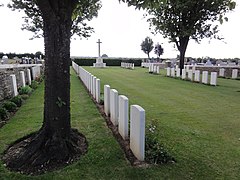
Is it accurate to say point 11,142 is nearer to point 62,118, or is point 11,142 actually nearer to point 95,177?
point 62,118

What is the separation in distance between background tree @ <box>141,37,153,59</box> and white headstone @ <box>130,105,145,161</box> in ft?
216

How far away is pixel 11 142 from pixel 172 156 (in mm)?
3291

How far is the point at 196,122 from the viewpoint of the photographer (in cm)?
630

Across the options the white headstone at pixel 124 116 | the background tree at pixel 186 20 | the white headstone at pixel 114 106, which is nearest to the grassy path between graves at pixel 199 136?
the white headstone at pixel 124 116

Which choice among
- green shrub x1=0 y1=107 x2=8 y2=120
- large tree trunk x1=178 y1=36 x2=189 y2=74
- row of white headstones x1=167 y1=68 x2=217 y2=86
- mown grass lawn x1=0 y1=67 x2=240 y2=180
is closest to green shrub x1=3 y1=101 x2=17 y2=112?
mown grass lawn x1=0 y1=67 x2=240 y2=180

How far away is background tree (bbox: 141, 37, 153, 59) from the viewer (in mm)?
67938

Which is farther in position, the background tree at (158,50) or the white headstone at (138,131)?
the background tree at (158,50)

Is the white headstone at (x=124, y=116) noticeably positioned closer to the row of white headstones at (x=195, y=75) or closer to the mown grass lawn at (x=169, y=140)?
the mown grass lawn at (x=169, y=140)

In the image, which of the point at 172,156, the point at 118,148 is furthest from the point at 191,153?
the point at 118,148

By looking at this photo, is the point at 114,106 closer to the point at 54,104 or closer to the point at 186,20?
the point at 54,104

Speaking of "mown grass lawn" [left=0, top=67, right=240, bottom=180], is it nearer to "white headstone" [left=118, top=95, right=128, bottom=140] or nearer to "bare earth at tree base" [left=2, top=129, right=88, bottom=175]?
"bare earth at tree base" [left=2, top=129, right=88, bottom=175]

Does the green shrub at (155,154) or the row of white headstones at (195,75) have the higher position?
the row of white headstones at (195,75)

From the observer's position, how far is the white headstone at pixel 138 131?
370cm

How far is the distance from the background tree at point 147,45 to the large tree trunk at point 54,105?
6556 cm
